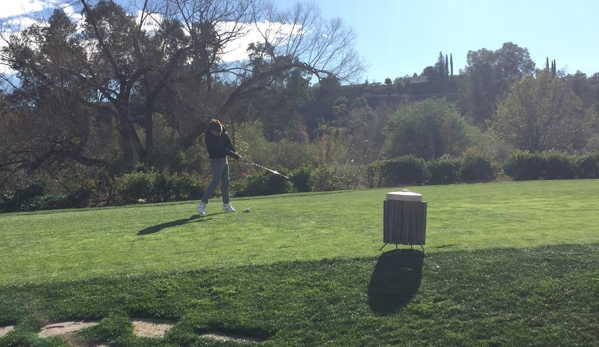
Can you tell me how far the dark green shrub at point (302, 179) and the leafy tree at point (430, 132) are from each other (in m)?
17.2

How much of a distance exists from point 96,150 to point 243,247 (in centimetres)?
2189

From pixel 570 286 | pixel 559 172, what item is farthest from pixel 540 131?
pixel 570 286

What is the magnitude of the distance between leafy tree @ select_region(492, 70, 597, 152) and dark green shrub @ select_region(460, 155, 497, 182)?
531 inches

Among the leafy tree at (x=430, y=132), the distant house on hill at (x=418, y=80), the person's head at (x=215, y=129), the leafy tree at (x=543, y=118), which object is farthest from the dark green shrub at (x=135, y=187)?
the distant house on hill at (x=418, y=80)

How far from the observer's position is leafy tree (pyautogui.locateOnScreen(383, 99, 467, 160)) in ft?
119

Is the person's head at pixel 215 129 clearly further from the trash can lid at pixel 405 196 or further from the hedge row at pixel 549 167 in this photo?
the hedge row at pixel 549 167

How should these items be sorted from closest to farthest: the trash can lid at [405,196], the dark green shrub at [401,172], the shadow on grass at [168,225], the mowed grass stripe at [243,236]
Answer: the trash can lid at [405,196]
the mowed grass stripe at [243,236]
the shadow on grass at [168,225]
the dark green shrub at [401,172]

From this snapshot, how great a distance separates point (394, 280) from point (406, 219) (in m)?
0.90

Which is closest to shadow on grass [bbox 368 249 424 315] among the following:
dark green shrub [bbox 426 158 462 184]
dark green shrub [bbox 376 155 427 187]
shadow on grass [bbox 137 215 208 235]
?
shadow on grass [bbox 137 215 208 235]

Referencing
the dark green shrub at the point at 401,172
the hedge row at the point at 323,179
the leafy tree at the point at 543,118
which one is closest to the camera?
the hedge row at the point at 323,179

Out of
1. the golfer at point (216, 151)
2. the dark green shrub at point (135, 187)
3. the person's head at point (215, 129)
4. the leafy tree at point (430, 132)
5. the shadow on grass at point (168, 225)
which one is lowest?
the shadow on grass at point (168, 225)

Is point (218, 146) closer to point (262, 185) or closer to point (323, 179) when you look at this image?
point (262, 185)

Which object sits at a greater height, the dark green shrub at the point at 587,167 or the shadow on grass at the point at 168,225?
the dark green shrub at the point at 587,167

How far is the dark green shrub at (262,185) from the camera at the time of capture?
20.1 m
